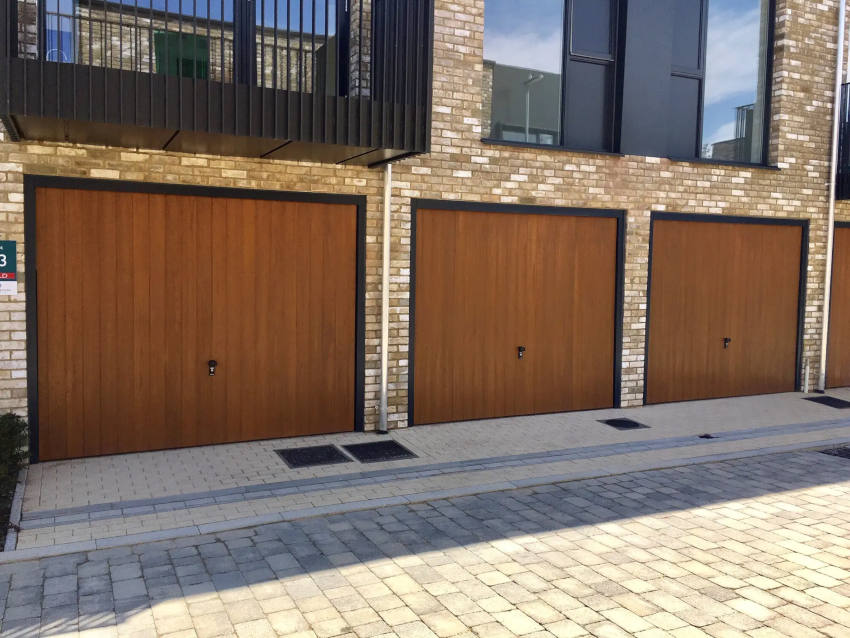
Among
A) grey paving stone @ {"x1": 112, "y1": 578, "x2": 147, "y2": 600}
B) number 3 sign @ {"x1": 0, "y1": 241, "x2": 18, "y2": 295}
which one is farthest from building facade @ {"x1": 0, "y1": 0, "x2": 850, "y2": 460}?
grey paving stone @ {"x1": 112, "y1": 578, "x2": 147, "y2": 600}

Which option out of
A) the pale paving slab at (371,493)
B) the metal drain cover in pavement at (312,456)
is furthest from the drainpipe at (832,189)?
the metal drain cover in pavement at (312,456)

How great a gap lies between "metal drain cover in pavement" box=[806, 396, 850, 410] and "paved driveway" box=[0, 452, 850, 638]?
4636 millimetres

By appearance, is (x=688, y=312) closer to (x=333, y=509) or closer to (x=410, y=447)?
(x=410, y=447)

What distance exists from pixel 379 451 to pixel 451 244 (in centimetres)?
261

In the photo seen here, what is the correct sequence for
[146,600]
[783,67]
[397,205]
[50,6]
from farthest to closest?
1. [783,67]
2. [397,205]
3. [50,6]
4. [146,600]

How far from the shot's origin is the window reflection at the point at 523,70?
908 centimetres

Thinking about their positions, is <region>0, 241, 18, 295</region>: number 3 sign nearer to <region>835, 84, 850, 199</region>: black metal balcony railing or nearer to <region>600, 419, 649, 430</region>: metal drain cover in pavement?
<region>600, 419, 649, 430</region>: metal drain cover in pavement

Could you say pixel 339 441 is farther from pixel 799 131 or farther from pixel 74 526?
pixel 799 131

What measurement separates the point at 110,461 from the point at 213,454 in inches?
36.7

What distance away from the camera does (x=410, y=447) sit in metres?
7.86

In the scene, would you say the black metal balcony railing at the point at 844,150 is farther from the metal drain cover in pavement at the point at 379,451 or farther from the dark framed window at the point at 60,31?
the dark framed window at the point at 60,31

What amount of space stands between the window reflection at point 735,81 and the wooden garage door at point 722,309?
118 centimetres

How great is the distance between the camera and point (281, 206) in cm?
794

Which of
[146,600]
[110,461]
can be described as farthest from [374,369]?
[146,600]
